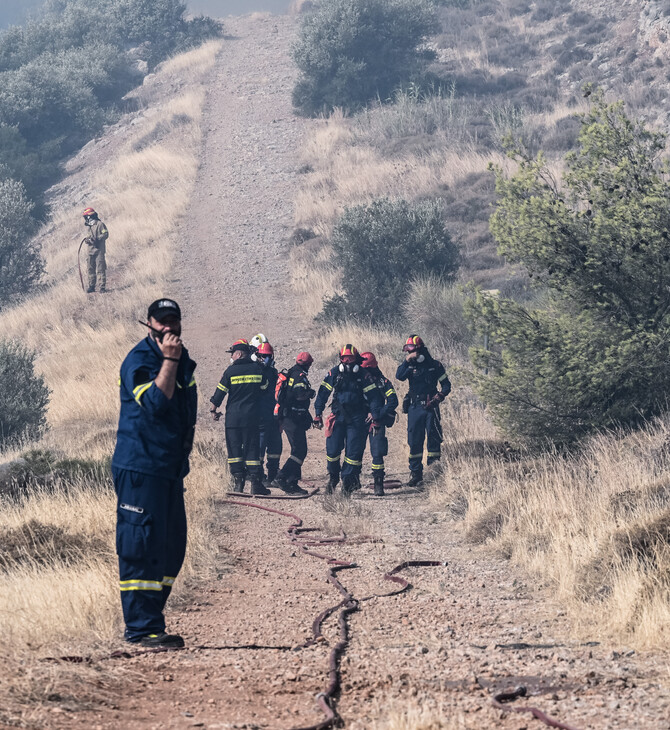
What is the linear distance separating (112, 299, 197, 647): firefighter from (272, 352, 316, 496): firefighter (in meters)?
7.81

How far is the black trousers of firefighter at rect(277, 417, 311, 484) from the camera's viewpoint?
13297 mm

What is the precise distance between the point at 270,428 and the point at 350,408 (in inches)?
52.9

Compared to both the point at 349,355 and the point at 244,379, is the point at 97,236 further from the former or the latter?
the point at 349,355

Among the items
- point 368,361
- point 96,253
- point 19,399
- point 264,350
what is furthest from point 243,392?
point 96,253

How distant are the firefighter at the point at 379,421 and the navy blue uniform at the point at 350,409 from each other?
106mm

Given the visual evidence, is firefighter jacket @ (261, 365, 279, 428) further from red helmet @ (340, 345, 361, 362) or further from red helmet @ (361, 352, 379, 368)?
red helmet @ (361, 352, 379, 368)

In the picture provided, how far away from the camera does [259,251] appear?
29516mm

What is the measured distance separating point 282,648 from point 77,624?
1194 millimetres

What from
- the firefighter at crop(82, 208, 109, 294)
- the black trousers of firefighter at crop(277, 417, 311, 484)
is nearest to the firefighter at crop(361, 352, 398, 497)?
the black trousers of firefighter at crop(277, 417, 311, 484)

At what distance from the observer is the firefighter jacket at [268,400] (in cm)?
1308

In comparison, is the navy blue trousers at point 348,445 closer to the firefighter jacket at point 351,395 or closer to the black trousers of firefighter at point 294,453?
the firefighter jacket at point 351,395

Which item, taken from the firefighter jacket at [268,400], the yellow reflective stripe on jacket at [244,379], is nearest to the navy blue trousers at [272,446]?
the firefighter jacket at [268,400]

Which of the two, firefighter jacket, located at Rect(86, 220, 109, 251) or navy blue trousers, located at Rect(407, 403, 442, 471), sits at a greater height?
navy blue trousers, located at Rect(407, 403, 442, 471)

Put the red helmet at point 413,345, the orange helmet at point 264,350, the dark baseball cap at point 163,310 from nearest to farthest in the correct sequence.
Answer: the dark baseball cap at point 163,310, the red helmet at point 413,345, the orange helmet at point 264,350
